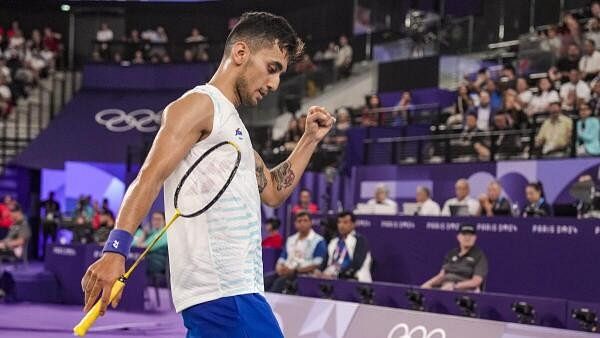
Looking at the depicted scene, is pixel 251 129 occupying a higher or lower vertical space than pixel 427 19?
lower

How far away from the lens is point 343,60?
19984 mm

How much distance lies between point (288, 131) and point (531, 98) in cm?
471

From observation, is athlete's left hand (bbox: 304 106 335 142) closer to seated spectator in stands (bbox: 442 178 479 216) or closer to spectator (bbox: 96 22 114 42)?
seated spectator in stands (bbox: 442 178 479 216)

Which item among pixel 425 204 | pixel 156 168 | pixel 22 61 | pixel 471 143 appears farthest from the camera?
pixel 22 61

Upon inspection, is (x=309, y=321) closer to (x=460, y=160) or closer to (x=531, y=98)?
(x=460, y=160)

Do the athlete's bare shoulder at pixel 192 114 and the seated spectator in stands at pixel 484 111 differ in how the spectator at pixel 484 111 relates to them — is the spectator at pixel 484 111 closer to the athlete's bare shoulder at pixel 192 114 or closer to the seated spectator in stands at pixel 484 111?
the seated spectator in stands at pixel 484 111

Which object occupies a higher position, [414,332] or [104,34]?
[104,34]

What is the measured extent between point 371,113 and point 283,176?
12.3 metres

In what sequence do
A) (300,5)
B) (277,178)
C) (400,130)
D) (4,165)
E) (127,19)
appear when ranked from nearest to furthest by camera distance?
(277,178) → (400,130) → (4,165) → (300,5) → (127,19)

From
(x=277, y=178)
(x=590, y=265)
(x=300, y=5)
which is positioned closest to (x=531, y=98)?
(x=590, y=265)

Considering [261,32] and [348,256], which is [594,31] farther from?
[261,32]

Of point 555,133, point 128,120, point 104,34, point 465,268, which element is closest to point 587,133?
point 555,133

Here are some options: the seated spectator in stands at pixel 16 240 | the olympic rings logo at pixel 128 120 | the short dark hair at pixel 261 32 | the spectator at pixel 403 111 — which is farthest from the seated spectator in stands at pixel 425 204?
the olympic rings logo at pixel 128 120

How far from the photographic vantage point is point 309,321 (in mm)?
7664
